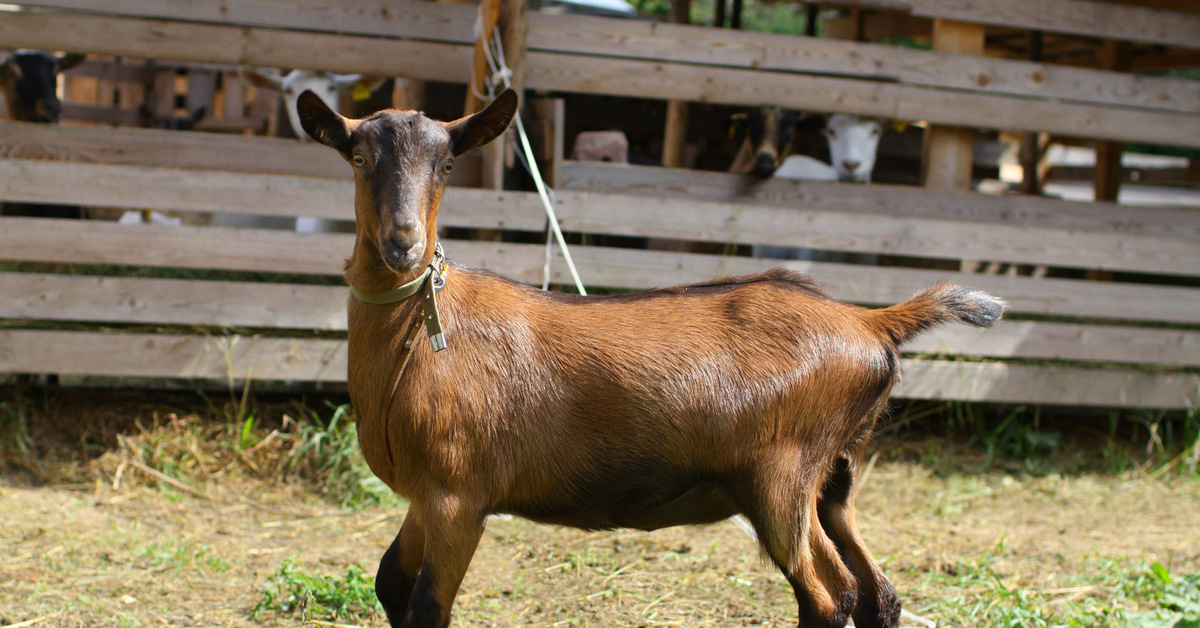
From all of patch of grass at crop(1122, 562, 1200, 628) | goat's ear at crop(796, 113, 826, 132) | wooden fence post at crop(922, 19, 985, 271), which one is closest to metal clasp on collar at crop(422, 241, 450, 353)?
patch of grass at crop(1122, 562, 1200, 628)

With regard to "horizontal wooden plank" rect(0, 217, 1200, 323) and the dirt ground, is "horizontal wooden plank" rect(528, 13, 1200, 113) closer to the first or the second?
"horizontal wooden plank" rect(0, 217, 1200, 323)

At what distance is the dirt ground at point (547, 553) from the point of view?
381 cm

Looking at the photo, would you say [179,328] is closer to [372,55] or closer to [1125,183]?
[372,55]

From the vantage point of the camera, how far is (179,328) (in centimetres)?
573

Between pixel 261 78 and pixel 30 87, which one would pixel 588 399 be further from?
pixel 261 78

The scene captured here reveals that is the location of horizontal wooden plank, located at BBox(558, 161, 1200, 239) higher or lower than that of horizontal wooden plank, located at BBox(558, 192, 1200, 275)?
higher

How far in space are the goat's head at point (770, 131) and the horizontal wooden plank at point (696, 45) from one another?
2.56 feet

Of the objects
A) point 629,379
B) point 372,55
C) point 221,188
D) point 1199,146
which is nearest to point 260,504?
point 221,188

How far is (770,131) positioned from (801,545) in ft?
16.0

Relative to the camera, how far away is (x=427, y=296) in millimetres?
2824

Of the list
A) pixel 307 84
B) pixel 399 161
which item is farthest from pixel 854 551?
pixel 307 84

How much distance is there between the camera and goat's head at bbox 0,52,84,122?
7.40 m

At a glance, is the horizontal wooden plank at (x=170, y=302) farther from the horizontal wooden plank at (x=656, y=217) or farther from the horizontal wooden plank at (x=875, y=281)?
the horizontal wooden plank at (x=875, y=281)

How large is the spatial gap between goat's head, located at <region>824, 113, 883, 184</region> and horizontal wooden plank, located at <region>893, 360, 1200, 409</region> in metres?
2.23
